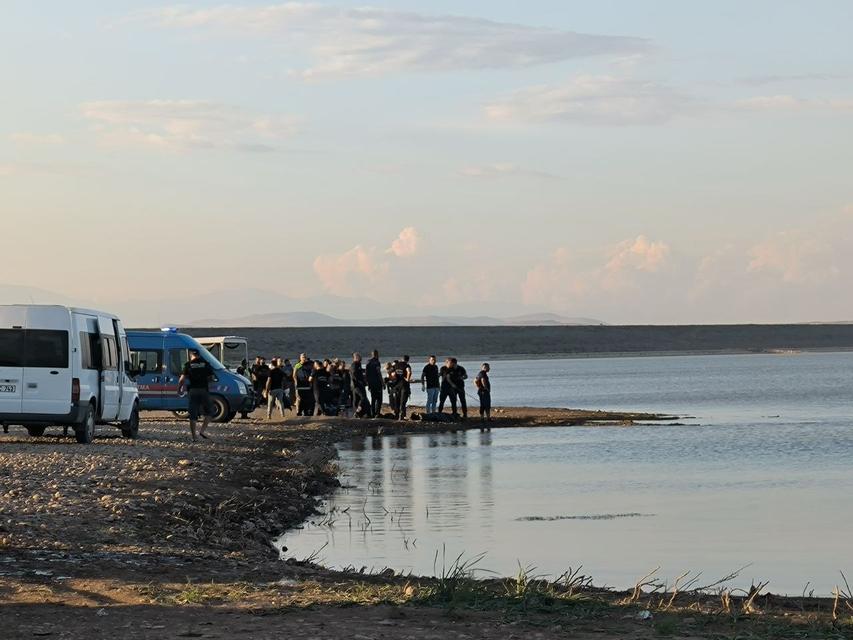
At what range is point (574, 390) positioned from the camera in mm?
68688

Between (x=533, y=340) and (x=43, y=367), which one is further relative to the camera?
(x=533, y=340)

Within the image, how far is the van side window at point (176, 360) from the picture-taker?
35.0 metres

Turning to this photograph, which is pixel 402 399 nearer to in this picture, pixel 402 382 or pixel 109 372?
pixel 402 382

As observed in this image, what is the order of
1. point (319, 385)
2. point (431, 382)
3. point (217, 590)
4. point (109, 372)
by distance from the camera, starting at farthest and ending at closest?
point (319, 385), point (431, 382), point (109, 372), point (217, 590)

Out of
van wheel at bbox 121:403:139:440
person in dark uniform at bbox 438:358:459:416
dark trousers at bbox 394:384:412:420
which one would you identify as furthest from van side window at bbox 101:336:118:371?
person in dark uniform at bbox 438:358:459:416

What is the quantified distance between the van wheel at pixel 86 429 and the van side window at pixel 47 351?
110cm

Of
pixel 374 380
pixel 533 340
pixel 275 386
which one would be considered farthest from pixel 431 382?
pixel 533 340

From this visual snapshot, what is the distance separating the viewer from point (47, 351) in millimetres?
23484

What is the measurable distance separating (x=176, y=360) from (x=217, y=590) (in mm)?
25434

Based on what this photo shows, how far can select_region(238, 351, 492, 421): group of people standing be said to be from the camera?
119ft

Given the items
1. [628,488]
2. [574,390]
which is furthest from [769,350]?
[628,488]

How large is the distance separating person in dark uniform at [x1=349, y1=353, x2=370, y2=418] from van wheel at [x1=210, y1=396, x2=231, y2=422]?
348 cm

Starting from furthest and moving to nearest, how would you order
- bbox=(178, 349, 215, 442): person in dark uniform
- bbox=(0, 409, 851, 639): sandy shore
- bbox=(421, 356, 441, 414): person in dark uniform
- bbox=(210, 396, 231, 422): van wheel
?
1. bbox=(421, 356, 441, 414): person in dark uniform
2. bbox=(210, 396, 231, 422): van wheel
3. bbox=(178, 349, 215, 442): person in dark uniform
4. bbox=(0, 409, 851, 639): sandy shore

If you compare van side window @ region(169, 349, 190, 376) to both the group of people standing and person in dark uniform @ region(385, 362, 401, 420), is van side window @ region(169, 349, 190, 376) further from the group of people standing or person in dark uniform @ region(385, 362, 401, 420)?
person in dark uniform @ region(385, 362, 401, 420)
